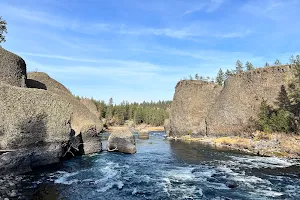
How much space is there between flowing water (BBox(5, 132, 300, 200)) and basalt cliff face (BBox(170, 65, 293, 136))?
890 inches

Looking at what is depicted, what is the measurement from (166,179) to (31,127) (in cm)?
1205

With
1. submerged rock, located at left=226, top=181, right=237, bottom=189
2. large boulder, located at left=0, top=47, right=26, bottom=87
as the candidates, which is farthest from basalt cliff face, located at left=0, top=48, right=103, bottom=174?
submerged rock, located at left=226, top=181, right=237, bottom=189

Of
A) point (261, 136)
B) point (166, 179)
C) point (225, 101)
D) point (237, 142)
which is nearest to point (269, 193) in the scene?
point (166, 179)

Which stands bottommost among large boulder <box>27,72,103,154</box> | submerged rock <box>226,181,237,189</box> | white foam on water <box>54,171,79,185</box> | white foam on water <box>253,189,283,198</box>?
white foam on water <box>253,189,283,198</box>

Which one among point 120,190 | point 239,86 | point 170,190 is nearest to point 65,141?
point 120,190

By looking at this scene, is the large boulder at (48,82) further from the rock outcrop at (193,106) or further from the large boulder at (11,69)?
the rock outcrop at (193,106)

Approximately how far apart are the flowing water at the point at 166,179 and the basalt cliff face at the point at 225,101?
74.2 feet

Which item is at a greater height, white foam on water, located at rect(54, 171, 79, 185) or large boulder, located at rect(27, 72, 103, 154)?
large boulder, located at rect(27, 72, 103, 154)

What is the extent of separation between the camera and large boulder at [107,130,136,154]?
113ft

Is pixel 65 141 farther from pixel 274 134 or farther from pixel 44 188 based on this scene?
pixel 274 134

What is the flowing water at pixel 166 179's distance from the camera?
16094 millimetres

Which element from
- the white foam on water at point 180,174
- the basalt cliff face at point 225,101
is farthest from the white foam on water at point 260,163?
the basalt cliff face at point 225,101

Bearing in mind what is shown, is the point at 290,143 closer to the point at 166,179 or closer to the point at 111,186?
the point at 166,179

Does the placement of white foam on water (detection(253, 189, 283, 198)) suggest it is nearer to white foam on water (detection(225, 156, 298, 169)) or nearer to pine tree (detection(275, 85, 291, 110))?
white foam on water (detection(225, 156, 298, 169))
